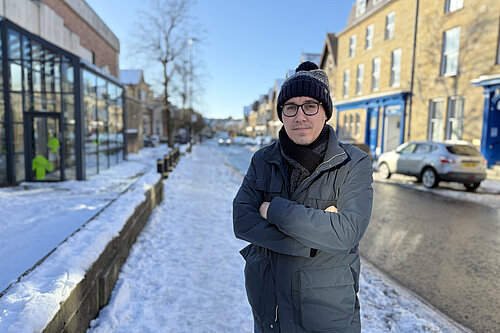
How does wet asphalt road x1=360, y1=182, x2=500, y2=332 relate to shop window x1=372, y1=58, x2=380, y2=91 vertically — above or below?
below

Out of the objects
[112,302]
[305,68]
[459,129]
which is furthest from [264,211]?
[459,129]

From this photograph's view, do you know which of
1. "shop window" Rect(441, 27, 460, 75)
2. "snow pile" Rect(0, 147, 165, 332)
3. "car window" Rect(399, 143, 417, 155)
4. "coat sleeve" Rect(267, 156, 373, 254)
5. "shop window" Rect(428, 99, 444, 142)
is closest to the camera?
"coat sleeve" Rect(267, 156, 373, 254)

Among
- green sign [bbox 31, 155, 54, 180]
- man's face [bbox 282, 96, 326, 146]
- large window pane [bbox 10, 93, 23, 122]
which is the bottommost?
green sign [bbox 31, 155, 54, 180]

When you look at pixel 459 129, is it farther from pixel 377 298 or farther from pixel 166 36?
pixel 166 36

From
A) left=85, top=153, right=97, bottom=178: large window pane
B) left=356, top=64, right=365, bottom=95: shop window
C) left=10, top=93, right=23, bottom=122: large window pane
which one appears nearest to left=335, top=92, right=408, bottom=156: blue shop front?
left=356, top=64, right=365, bottom=95: shop window

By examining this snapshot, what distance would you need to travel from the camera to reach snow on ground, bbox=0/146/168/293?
4.37 meters

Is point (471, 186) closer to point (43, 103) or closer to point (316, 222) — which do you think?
point (316, 222)

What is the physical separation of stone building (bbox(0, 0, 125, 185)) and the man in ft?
34.9

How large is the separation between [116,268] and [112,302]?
1.69 feet

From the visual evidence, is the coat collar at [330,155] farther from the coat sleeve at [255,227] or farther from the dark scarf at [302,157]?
the coat sleeve at [255,227]

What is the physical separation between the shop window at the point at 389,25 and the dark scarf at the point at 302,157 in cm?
2155

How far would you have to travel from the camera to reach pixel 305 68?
1863mm

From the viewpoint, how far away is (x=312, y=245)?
4.88 ft

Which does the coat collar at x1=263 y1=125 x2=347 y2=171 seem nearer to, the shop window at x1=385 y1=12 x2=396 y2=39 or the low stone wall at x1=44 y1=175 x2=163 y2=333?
the low stone wall at x1=44 y1=175 x2=163 y2=333
